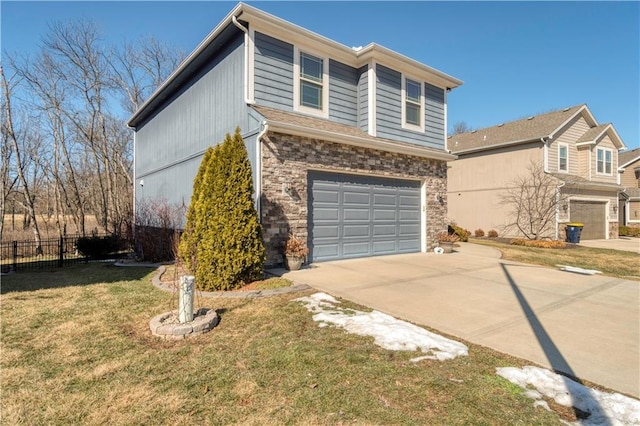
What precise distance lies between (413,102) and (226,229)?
820 centimetres

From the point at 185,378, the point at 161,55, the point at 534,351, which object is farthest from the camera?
the point at 161,55

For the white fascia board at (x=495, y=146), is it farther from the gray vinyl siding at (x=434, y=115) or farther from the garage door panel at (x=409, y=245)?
the garage door panel at (x=409, y=245)

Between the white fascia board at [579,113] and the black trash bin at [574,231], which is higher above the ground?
the white fascia board at [579,113]

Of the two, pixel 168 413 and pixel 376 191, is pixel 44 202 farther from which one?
pixel 168 413

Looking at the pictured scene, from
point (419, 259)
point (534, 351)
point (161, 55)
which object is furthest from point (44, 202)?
point (534, 351)

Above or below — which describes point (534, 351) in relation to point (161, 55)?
below

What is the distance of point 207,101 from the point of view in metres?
9.99

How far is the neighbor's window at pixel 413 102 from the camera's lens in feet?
35.8

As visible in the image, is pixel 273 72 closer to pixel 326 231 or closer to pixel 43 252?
pixel 326 231

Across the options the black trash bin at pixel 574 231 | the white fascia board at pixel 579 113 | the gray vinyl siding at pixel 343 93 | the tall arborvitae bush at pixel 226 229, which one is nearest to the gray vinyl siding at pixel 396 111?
the gray vinyl siding at pixel 343 93

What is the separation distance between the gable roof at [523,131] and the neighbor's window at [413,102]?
9598 millimetres

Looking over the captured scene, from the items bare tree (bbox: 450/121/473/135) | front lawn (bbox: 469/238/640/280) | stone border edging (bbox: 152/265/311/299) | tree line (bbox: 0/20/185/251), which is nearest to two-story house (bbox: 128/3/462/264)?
stone border edging (bbox: 152/265/311/299)

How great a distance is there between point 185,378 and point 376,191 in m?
7.87

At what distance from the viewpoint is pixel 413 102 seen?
36.4 feet
